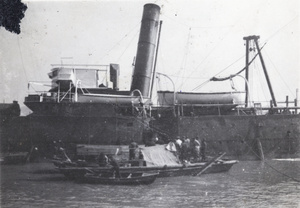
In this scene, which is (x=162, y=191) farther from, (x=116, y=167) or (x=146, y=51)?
(x=146, y=51)

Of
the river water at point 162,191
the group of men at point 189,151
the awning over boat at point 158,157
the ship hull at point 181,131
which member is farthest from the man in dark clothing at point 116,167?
the ship hull at point 181,131

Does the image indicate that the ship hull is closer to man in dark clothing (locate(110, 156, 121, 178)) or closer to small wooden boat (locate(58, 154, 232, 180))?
small wooden boat (locate(58, 154, 232, 180))

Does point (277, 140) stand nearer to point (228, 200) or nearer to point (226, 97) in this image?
point (226, 97)

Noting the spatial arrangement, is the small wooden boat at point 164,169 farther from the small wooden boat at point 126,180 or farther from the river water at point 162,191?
the small wooden boat at point 126,180

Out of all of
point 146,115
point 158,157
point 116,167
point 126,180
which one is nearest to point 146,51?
point 146,115

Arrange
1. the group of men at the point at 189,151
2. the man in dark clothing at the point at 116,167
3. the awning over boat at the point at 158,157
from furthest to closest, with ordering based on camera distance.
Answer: the group of men at the point at 189,151, the awning over boat at the point at 158,157, the man in dark clothing at the point at 116,167

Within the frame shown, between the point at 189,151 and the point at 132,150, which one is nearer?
the point at 132,150
